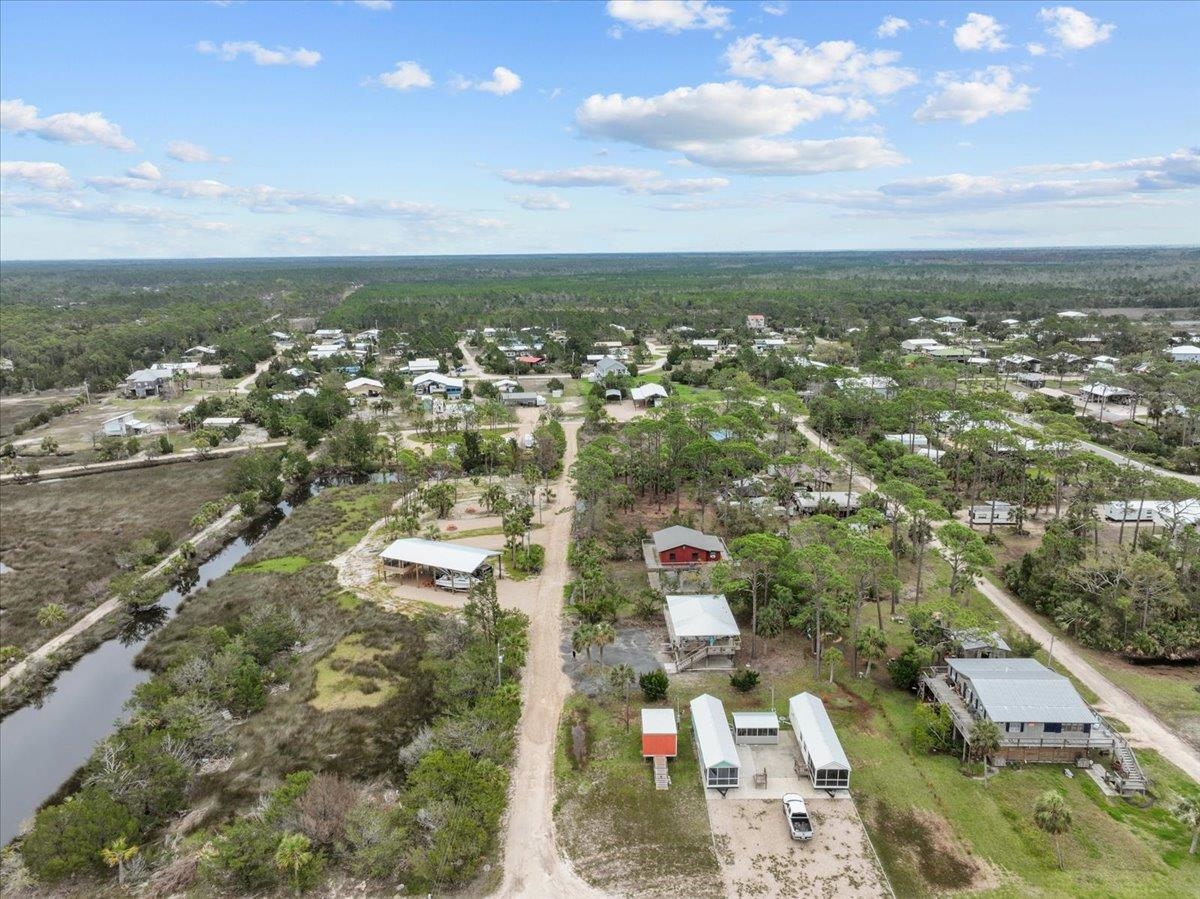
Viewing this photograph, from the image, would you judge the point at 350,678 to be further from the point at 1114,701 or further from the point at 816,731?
the point at 1114,701

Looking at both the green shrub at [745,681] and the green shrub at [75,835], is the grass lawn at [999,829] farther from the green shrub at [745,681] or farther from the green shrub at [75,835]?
the green shrub at [75,835]

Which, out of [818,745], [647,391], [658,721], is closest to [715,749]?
[658,721]

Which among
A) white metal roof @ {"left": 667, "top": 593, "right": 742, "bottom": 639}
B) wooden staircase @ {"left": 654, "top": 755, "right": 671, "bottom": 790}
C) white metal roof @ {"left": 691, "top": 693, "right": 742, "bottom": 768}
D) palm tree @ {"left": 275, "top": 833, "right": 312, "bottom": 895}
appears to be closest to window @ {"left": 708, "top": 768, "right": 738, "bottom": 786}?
white metal roof @ {"left": 691, "top": 693, "right": 742, "bottom": 768}

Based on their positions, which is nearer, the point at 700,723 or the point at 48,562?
the point at 700,723

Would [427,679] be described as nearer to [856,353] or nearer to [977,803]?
[977,803]

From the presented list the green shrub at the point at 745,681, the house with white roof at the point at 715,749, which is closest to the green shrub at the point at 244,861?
the house with white roof at the point at 715,749

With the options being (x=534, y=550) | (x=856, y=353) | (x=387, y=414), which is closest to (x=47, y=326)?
(x=387, y=414)
